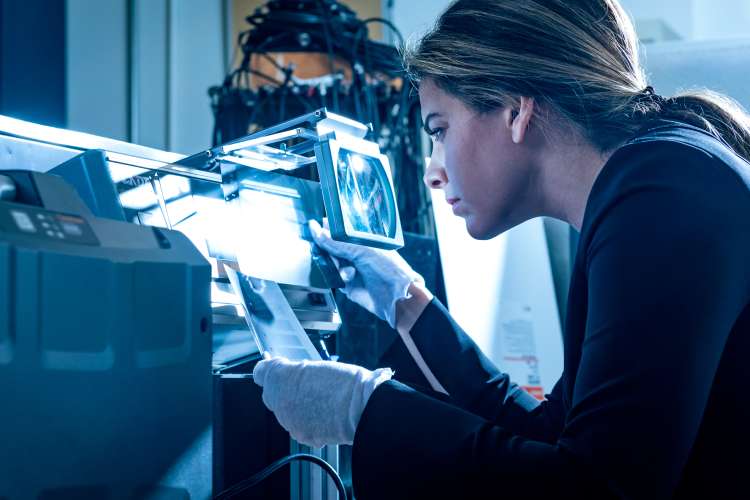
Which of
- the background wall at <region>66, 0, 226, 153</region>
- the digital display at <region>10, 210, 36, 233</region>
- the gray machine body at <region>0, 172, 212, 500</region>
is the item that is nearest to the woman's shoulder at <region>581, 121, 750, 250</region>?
the gray machine body at <region>0, 172, 212, 500</region>

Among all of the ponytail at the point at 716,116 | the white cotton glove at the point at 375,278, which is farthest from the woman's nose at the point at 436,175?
the ponytail at the point at 716,116

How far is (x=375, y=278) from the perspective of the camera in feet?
3.91

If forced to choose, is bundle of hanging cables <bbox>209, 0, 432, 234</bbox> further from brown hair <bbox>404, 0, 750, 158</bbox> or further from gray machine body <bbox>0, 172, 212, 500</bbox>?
gray machine body <bbox>0, 172, 212, 500</bbox>

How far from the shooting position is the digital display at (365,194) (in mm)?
1017

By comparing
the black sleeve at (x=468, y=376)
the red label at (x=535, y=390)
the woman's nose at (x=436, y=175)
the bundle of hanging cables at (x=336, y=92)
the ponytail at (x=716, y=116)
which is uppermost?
the bundle of hanging cables at (x=336, y=92)

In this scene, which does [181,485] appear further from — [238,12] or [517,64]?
[238,12]

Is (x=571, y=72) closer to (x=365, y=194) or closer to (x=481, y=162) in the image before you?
(x=481, y=162)

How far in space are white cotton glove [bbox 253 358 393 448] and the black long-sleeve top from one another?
0.09 feet

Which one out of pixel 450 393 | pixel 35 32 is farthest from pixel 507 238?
pixel 35 32

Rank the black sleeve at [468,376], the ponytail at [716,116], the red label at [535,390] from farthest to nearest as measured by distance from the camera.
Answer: the red label at [535,390], the black sleeve at [468,376], the ponytail at [716,116]

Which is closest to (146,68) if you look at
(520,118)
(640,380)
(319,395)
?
(520,118)

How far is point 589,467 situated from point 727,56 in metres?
1.24

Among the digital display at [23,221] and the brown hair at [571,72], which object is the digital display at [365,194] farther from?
the digital display at [23,221]

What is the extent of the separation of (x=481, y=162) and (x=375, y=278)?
276 mm
